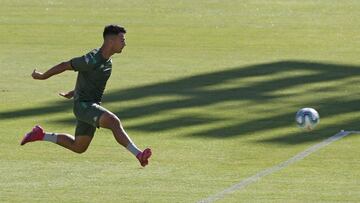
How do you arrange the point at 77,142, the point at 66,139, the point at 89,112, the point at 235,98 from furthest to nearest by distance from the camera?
the point at 235,98 → the point at 66,139 → the point at 77,142 → the point at 89,112

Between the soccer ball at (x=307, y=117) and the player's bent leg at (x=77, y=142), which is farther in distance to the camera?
the soccer ball at (x=307, y=117)

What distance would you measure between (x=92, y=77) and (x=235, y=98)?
994 centimetres

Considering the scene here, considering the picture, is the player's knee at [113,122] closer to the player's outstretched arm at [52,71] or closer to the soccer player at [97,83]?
the soccer player at [97,83]

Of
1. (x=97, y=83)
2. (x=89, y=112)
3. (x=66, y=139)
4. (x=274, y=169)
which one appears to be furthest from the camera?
(x=274, y=169)

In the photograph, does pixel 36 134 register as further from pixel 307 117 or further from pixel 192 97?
pixel 192 97

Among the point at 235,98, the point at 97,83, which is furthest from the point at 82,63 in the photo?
the point at 235,98

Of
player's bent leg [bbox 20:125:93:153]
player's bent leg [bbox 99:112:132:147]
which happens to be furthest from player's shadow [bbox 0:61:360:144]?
player's bent leg [bbox 99:112:132:147]

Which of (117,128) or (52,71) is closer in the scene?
(52,71)

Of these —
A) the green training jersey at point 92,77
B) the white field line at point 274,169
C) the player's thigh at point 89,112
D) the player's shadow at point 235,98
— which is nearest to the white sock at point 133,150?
the player's thigh at point 89,112

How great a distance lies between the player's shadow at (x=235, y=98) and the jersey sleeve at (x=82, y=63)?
5438mm

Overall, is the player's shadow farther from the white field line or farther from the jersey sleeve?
the jersey sleeve

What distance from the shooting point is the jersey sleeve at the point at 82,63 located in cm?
1708

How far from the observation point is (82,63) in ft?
56.3

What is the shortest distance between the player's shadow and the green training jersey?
202 inches
